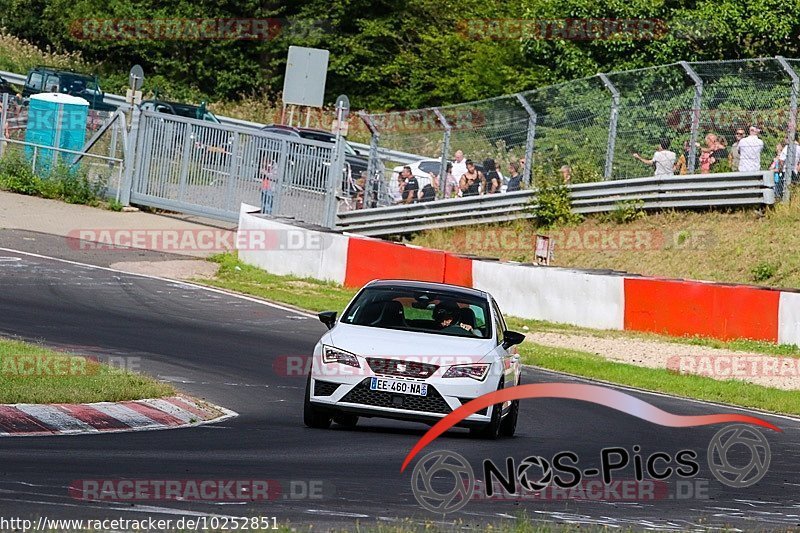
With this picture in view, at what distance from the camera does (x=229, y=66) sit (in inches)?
2448

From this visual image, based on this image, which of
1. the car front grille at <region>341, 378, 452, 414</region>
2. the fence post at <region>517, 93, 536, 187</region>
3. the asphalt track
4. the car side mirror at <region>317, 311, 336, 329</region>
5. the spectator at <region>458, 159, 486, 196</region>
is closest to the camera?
the asphalt track

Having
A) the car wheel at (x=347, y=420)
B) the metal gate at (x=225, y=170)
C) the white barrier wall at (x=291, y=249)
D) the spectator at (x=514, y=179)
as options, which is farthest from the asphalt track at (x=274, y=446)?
the metal gate at (x=225, y=170)

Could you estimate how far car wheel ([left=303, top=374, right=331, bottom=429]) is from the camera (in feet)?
40.7

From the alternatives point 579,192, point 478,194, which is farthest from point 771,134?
point 478,194

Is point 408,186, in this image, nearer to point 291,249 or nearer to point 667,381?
point 291,249

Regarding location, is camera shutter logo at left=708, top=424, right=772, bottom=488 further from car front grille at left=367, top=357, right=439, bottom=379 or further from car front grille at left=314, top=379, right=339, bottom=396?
car front grille at left=314, top=379, right=339, bottom=396

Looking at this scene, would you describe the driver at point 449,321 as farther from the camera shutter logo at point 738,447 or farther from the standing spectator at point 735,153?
the standing spectator at point 735,153

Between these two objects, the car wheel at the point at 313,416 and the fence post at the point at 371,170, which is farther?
the fence post at the point at 371,170

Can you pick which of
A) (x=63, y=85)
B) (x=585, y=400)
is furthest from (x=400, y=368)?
(x=63, y=85)

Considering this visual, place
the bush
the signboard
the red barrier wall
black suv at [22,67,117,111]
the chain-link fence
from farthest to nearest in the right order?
black suv at [22,67,117,111], the signboard, the bush, the chain-link fence, the red barrier wall

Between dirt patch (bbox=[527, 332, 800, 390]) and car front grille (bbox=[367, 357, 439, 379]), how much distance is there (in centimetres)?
864

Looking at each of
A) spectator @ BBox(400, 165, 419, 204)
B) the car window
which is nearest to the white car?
spectator @ BBox(400, 165, 419, 204)

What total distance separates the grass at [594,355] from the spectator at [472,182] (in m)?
5.82

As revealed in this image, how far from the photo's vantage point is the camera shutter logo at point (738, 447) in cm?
1145
